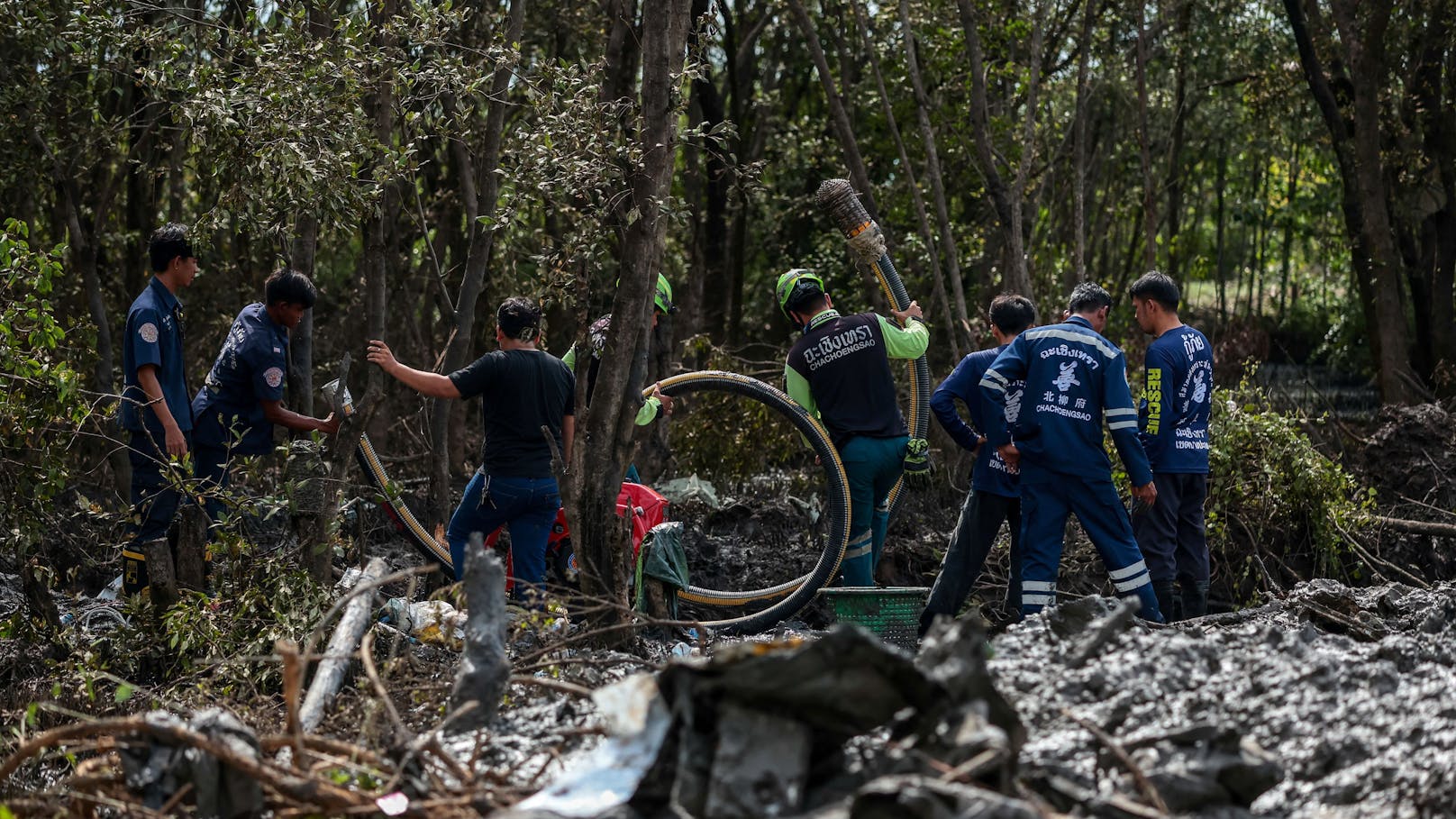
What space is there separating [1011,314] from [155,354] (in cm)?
399

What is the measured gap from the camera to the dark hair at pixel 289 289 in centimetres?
Answer: 655

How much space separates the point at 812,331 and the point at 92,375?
575 centimetres

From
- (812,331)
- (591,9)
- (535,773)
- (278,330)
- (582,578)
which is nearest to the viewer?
(535,773)

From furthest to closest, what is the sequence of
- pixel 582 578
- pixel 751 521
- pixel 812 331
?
pixel 751 521
pixel 812 331
pixel 582 578

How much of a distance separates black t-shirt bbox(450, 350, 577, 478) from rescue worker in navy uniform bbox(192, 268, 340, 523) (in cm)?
73

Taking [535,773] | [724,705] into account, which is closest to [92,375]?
[535,773]

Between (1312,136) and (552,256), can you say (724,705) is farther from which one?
(1312,136)

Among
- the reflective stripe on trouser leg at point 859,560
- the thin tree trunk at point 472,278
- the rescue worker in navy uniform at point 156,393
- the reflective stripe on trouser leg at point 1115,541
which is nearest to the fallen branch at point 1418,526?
the reflective stripe on trouser leg at point 1115,541

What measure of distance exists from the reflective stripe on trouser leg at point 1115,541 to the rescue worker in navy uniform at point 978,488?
49 centimetres

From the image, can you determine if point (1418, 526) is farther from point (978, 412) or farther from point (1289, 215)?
point (1289, 215)

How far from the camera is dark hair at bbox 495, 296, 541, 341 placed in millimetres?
6660

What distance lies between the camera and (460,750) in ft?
13.0

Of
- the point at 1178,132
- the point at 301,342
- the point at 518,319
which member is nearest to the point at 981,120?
the point at 518,319

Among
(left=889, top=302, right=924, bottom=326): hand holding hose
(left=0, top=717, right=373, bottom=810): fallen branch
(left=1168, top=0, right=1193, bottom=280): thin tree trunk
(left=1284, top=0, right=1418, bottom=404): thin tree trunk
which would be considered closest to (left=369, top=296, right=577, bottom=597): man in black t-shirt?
(left=889, top=302, right=924, bottom=326): hand holding hose
